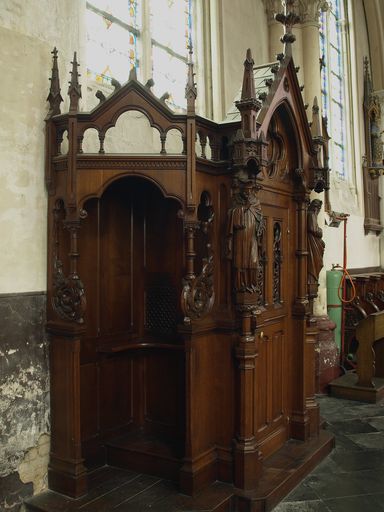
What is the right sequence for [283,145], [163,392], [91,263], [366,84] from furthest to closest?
1. [366,84]
2. [283,145]
3. [163,392]
4. [91,263]

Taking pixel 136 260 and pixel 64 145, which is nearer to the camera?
pixel 64 145

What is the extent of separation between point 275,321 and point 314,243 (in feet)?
2.70

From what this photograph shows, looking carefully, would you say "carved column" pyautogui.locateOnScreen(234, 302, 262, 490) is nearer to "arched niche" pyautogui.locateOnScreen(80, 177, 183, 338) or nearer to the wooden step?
the wooden step

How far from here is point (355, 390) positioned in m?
6.36

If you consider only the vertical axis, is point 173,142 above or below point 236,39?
below

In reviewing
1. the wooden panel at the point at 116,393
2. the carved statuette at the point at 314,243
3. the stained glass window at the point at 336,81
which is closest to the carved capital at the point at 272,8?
the stained glass window at the point at 336,81

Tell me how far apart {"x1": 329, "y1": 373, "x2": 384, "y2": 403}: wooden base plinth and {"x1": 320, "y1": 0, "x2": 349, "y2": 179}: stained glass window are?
3919 mm

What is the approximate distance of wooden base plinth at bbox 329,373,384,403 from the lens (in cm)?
623

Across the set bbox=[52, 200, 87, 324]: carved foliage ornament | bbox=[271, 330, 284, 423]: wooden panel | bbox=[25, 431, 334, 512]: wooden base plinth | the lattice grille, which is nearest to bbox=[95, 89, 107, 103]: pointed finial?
bbox=[52, 200, 87, 324]: carved foliage ornament

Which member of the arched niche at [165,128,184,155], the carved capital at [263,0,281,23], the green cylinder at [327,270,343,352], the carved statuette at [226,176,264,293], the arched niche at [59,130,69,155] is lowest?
the green cylinder at [327,270,343,352]

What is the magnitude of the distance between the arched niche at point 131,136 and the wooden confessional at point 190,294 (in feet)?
1.35

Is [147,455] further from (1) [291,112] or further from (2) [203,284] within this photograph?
(1) [291,112]

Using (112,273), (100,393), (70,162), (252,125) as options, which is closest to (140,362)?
(100,393)

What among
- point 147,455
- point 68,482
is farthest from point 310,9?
point 68,482
